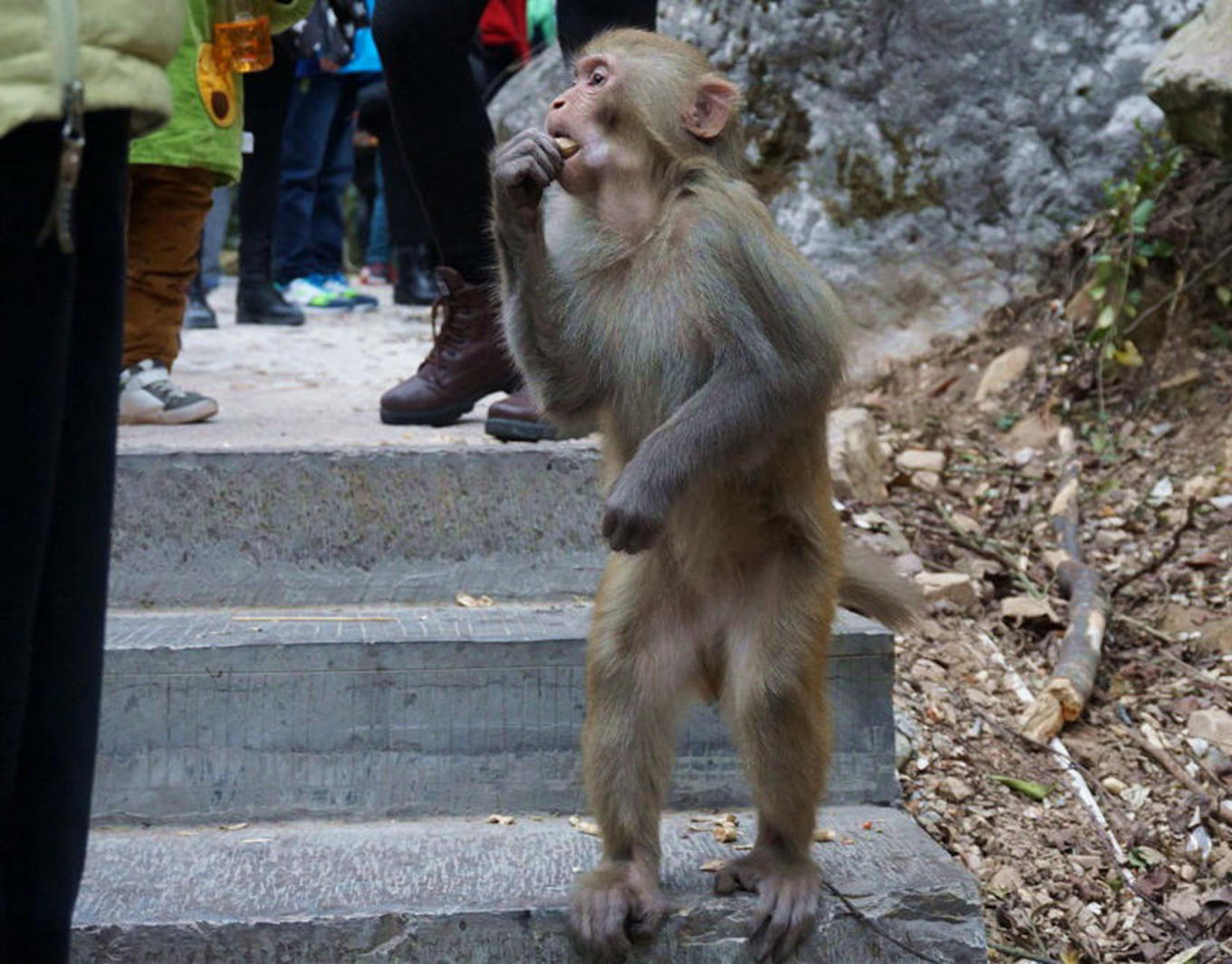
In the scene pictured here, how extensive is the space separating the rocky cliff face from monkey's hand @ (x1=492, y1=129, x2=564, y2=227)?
3.29 metres

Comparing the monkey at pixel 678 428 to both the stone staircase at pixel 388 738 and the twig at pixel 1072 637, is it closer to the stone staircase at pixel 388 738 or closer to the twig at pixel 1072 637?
the stone staircase at pixel 388 738

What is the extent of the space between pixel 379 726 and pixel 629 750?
64 cm

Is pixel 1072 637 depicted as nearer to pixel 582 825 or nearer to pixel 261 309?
pixel 582 825

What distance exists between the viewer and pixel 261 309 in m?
7.70

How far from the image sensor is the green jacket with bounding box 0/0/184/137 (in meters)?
1.41

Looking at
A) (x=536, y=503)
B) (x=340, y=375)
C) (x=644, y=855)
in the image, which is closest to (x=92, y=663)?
(x=644, y=855)

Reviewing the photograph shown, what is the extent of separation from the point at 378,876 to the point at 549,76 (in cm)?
458

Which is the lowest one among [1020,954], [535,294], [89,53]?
[1020,954]

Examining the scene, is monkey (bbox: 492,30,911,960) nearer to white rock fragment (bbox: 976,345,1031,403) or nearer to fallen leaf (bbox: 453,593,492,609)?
fallen leaf (bbox: 453,593,492,609)

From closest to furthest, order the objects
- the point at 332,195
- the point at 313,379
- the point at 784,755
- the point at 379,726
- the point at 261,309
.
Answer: the point at 784,755, the point at 379,726, the point at 313,379, the point at 261,309, the point at 332,195

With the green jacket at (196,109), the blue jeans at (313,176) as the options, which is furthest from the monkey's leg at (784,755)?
the blue jeans at (313,176)

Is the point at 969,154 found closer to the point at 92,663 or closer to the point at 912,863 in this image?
the point at 912,863

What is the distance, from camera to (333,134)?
9.09 meters

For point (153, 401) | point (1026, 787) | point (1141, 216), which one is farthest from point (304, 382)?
point (1026, 787)
